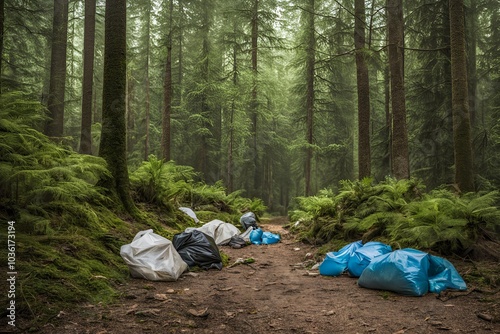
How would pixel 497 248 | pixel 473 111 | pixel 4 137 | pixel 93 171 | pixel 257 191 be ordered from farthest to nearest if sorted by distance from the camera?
pixel 257 191 → pixel 473 111 → pixel 93 171 → pixel 497 248 → pixel 4 137

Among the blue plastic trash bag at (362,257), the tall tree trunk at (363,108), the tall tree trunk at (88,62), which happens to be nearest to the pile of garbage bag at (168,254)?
the blue plastic trash bag at (362,257)

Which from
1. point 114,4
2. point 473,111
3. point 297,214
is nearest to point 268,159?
point 297,214

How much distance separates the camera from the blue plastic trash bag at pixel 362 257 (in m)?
5.09

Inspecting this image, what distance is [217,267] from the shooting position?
5.73 meters

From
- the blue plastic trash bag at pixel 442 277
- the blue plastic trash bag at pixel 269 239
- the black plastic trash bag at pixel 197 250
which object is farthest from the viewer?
the blue plastic trash bag at pixel 269 239

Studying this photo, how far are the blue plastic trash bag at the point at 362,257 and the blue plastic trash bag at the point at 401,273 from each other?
0.67 m

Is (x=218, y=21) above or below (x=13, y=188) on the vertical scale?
above

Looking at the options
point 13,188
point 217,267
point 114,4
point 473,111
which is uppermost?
point 114,4

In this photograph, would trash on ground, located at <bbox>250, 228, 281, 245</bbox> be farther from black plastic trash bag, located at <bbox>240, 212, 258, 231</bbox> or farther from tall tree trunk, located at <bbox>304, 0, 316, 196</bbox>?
tall tree trunk, located at <bbox>304, 0, 316, 196</bbox>

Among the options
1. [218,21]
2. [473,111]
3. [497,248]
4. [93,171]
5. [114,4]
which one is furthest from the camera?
[218,21]

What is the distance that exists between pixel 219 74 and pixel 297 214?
485 inches

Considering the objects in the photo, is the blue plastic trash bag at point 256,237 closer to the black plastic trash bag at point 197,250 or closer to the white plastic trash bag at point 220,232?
the white plastic trash bag at point 220,232

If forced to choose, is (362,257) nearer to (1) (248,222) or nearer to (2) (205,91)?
(1) (248,222)

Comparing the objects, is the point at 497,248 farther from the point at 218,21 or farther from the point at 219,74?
the point at 218,21
